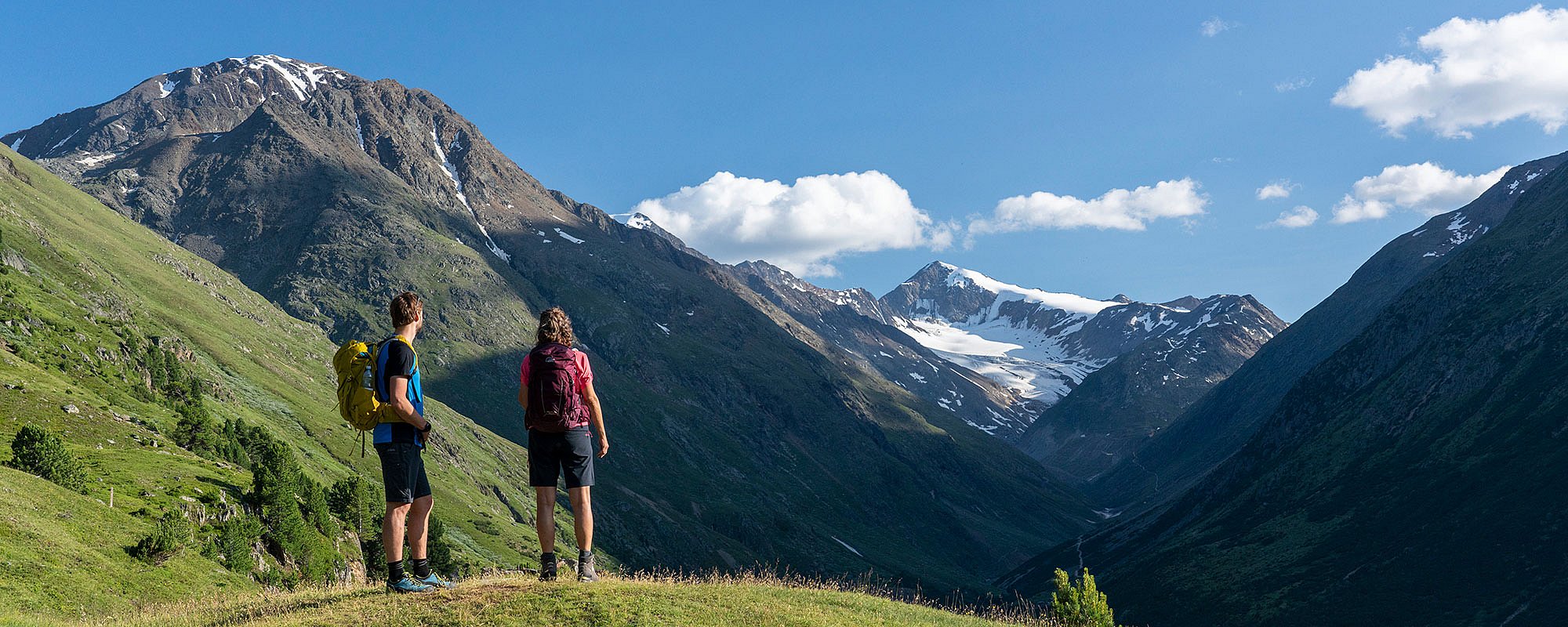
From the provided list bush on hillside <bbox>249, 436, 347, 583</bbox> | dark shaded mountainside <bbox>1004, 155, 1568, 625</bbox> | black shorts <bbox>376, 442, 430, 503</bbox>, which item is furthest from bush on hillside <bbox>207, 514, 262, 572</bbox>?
dark shaded mountainside <bbox>1004, 155, 1568, 625</bbox>

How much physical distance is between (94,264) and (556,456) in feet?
466

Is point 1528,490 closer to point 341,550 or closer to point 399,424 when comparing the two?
point 341,550

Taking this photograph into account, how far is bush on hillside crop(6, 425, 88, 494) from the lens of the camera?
43.6m

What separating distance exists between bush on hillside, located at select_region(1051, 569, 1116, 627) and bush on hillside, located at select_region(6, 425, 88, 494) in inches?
1840

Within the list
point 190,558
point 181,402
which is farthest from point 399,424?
point 181,402

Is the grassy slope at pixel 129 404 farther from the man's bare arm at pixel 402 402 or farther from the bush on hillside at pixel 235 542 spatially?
the man's bare arm at pixel 402 402

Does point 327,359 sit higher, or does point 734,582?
point 327,359

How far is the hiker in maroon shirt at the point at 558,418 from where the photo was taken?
1535 centimetres

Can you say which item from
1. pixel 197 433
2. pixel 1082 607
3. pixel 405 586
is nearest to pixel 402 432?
pixel 405 586

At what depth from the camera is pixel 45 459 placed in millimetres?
44281

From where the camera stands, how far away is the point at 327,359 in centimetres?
17225

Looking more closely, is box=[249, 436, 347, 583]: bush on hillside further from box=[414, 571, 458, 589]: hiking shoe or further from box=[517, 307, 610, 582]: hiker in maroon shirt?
box=[517, 307, 610, 582]: hiker in maroon shirt

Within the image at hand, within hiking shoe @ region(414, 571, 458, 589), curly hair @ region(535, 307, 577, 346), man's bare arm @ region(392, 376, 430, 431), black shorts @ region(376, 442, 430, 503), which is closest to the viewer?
man's bare arm @ region(392, 376, 430, 431)

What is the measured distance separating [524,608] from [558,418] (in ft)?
11.2
